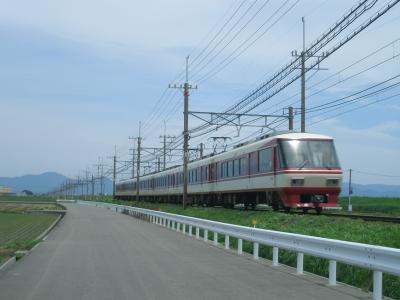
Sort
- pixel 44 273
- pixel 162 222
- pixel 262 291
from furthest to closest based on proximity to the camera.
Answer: pixel 162 222 < pixel 44 273 < pixel 262 291

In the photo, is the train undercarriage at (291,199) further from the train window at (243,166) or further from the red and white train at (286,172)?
the train window at (243,166)

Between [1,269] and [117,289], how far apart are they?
365 cm

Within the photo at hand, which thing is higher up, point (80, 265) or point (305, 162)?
point (305, 162)

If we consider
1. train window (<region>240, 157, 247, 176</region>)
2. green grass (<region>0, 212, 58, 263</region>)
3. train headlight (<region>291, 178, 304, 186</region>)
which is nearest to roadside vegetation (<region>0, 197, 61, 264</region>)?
green grass (<region>0, 212, 58, 263</region>)

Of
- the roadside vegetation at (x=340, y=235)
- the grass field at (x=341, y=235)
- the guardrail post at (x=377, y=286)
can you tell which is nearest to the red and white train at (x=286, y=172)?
the roadside vegetation at (x=340, y=235)

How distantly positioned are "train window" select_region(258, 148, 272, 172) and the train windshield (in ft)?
4.55

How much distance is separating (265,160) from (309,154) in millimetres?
2463

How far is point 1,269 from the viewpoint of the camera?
40.0ft

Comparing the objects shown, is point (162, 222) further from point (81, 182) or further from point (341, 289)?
point (81, 182)

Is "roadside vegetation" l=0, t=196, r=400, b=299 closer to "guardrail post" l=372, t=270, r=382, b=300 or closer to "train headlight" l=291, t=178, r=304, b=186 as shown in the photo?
"guardrail post" l=372, t=270, r=382, b=300

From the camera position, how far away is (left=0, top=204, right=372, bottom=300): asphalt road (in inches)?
365

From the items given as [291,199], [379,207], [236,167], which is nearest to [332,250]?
[291,199]

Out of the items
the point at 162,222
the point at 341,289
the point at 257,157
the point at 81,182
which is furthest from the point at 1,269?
the point at 81,182

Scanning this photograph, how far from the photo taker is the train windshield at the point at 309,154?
25.6m
